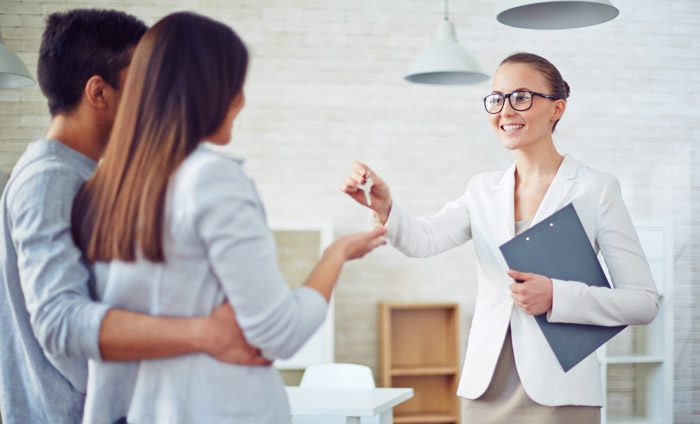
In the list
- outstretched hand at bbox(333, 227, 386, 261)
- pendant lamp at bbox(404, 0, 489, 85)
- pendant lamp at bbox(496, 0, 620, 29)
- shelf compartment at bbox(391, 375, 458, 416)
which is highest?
pendant lamp at bbox(404, 0, 489, 85)

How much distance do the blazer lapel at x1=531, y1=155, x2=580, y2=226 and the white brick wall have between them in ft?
12.4

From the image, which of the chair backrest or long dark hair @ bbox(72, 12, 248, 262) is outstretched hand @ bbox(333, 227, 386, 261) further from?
the chair backrest

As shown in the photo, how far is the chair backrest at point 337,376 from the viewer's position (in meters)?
4.23

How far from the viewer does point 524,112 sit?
83.4 inches

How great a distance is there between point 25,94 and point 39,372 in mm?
4754

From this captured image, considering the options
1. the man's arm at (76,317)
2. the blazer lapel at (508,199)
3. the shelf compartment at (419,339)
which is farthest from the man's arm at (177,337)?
the shelf compartment at (419,339)

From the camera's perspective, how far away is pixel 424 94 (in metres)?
5.99

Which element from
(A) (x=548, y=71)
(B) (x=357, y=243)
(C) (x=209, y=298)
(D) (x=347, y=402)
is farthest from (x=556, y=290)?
(D) (x=347, y=402)

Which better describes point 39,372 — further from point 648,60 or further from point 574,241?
point 648,60

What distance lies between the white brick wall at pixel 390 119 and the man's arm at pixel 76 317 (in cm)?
447

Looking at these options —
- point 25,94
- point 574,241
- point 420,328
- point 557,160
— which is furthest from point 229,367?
point 25,94

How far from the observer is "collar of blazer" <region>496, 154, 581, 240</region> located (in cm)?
209

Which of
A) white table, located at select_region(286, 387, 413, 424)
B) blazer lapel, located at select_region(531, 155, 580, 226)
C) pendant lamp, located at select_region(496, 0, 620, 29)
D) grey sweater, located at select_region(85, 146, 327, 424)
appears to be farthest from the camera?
white table, located at select_region(286, 387, 413, 424)

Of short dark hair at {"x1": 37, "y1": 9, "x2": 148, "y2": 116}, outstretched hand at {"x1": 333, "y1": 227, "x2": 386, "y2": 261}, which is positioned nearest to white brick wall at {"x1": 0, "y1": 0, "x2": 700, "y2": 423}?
short dark hair at {"x1": 37, "y1": 9, "x2": 148, "y2": 116}
